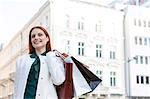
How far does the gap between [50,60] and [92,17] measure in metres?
36.0

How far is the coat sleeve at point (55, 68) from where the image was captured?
311cm

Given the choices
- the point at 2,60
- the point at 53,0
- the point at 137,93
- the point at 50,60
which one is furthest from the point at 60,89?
the point at 2,60

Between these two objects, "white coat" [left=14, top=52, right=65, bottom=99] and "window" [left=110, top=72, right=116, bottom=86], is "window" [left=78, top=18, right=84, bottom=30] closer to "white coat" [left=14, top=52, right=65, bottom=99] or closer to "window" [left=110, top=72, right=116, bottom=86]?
"window" [left=110, top=72, right=116, bottom=86]

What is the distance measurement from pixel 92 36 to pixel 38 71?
3569cm

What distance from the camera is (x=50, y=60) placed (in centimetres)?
319

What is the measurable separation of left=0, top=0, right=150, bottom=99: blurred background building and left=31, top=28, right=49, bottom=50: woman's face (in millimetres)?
33158

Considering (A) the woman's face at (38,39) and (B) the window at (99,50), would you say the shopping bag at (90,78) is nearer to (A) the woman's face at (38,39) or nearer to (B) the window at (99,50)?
(A) the woman's face at (38,39)

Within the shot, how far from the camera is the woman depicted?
10.2 ft

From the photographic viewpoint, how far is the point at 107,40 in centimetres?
3972

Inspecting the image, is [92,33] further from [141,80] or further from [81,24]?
[141,80]

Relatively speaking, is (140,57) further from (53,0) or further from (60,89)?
(60,89)

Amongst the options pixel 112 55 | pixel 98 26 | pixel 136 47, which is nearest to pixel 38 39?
pixel 98 26

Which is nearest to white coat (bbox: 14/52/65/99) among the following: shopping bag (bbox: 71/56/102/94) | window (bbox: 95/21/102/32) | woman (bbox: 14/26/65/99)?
woman (bbox: 14/26/65/99)

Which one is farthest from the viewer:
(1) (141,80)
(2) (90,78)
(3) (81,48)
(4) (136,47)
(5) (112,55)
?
(5) (112,55)
